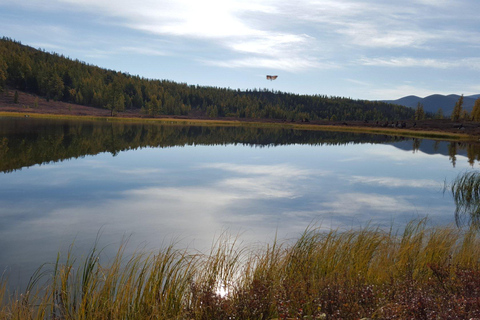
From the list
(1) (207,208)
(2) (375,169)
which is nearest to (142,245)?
(1) (207,208)

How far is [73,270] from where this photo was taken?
313 inches

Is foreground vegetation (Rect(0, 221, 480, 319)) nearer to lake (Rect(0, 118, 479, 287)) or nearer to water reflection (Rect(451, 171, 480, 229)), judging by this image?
lake (Rect(0, 118, 479, 287))

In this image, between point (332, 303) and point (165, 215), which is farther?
point (165, 215)

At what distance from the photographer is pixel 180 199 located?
16.8 metres

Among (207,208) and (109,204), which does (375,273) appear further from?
(109,204)

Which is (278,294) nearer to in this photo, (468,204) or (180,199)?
(180,199)

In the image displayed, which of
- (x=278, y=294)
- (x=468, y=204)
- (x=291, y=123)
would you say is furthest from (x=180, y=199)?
(x=291, y=123)

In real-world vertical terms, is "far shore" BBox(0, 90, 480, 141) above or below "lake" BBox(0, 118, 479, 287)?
above

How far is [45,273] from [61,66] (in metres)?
192

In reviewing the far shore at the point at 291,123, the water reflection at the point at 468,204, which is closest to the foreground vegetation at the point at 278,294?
the water reflection at the point at 468,204

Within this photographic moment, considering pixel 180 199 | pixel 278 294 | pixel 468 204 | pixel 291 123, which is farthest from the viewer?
pixel 291 123

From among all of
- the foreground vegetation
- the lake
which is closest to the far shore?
the lake

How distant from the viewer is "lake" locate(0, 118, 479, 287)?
10891mm

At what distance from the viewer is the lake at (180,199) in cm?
1089
